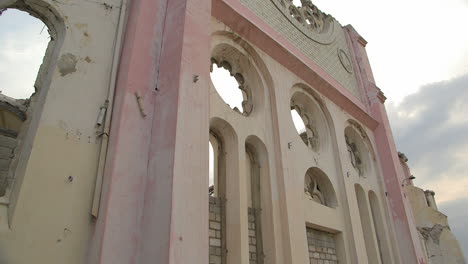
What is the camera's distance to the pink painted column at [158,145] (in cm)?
364

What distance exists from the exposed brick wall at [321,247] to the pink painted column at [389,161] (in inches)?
114

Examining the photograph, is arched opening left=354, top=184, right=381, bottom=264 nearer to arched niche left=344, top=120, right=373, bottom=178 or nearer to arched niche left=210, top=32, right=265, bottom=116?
arched niche left=344, top=120, right=373, bottom=178

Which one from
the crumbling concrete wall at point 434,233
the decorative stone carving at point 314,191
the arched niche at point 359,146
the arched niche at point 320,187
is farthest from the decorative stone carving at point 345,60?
the crumbling concrete wall at point 434,233

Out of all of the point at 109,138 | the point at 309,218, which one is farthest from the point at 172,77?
the point at 309,218

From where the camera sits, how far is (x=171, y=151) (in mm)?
4039

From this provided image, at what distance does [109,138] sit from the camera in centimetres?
430

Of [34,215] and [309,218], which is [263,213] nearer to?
[309,218]

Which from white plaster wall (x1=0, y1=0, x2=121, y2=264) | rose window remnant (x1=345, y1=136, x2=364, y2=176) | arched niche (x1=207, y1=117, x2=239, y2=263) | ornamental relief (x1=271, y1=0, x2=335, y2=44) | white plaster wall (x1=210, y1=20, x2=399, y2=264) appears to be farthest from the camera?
rose window remnant (x1=345, y1=136, x2=364, y2=176)

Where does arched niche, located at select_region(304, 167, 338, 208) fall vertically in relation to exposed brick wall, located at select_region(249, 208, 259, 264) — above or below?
above

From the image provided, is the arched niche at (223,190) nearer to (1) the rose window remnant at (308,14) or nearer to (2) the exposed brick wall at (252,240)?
(2) the exposed brick wall at (252,240)

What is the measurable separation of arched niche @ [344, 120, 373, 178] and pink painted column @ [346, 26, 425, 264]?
1.62ft

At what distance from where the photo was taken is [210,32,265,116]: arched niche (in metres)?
6.90

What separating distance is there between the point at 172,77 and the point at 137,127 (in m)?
0.82

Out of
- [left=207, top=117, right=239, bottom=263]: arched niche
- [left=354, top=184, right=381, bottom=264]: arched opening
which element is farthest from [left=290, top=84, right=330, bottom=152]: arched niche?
[left=207, top=117, right=239, bottom=263]: arched niche
